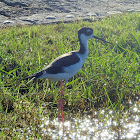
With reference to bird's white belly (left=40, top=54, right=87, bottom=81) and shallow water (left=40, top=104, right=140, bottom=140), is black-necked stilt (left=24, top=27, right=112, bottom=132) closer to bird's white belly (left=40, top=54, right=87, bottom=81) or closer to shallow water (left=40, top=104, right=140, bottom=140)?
bird's white belly (left=40, top=54, right=87, bottom=81)

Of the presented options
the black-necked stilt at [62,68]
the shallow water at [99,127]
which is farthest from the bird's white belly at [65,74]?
the shallow water at [99,127]

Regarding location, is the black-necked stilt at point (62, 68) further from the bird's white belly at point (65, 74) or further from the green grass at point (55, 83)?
the green grass at point (55, 83)

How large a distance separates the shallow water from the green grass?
0.40ft

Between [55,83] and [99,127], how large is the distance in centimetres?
129

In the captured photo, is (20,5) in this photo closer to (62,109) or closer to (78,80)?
(78,80)

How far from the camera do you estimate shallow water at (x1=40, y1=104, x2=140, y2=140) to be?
10.6 ft

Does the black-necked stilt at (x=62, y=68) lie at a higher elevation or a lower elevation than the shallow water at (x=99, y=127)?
higher

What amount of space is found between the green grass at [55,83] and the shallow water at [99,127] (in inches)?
4.8

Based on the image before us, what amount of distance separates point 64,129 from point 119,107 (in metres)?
0.87

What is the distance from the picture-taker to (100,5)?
9828 millimetres

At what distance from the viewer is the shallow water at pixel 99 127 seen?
3.23 meters

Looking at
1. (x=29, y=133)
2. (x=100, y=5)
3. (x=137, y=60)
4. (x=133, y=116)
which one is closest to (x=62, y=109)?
(x=29, y=133)

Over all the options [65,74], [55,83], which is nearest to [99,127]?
Answer: [65,74]

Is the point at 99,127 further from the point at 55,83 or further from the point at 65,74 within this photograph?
the point at 55,83
